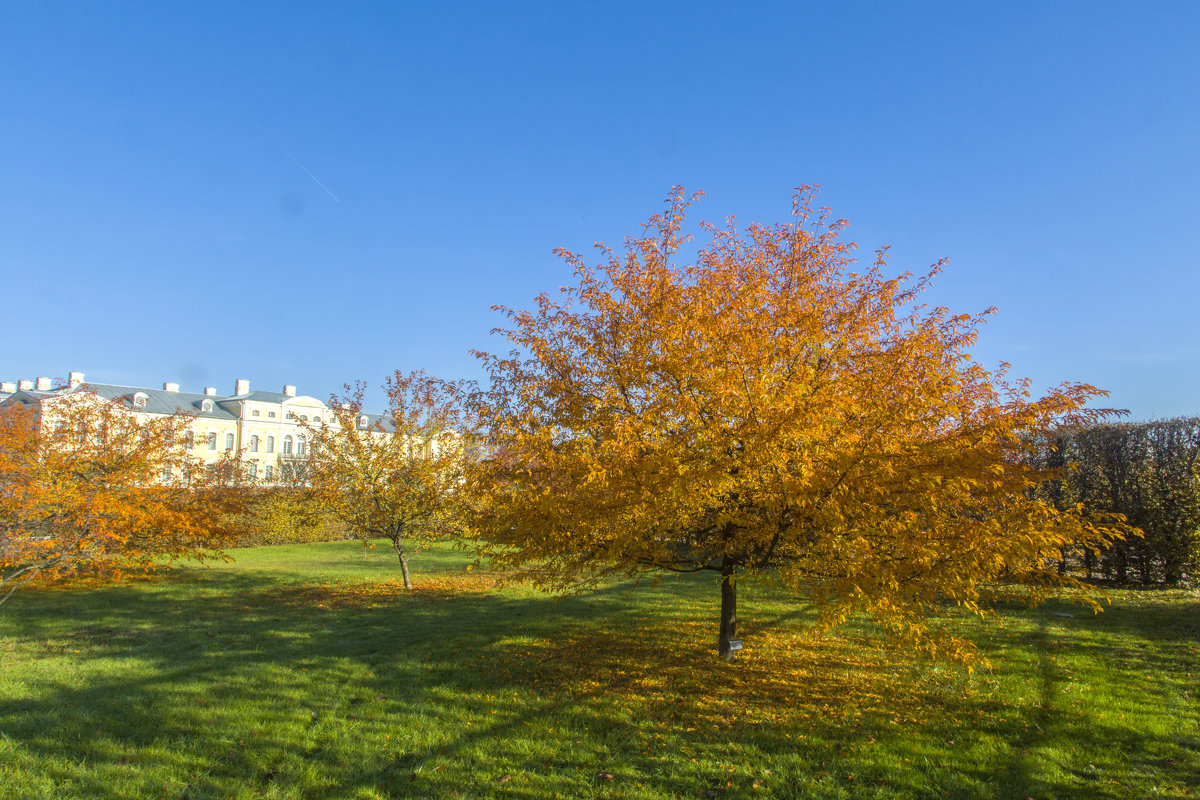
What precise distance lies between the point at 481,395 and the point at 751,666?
4612 millimetres

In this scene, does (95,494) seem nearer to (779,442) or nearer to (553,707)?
(553,707)

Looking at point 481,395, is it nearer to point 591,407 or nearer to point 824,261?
point 591,407

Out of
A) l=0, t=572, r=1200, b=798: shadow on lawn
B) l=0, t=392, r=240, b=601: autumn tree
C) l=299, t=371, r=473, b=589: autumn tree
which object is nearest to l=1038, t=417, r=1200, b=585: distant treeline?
l=0, t=572, r=1200, b=798: shadow on lawn

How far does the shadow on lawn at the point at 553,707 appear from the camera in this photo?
4641mm

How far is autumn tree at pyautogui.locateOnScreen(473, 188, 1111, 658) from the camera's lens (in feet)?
16.8

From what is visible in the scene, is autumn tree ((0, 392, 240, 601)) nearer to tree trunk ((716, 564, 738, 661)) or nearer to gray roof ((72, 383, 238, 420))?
tree trunk ((716, 564, 738, 661))

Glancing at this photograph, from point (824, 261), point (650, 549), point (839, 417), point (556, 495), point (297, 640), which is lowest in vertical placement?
point (297, 640)

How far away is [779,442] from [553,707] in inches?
132

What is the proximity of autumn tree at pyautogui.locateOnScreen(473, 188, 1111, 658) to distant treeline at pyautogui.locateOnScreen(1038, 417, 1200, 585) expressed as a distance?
972 centimetres

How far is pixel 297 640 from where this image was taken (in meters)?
8.89

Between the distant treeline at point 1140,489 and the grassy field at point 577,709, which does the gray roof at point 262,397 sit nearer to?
the grassy field at point 577,709

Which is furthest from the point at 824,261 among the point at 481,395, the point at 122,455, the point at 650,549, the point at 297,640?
the point at 122,455

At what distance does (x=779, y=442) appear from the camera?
5320 mm

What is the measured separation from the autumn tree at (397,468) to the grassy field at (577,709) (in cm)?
317
